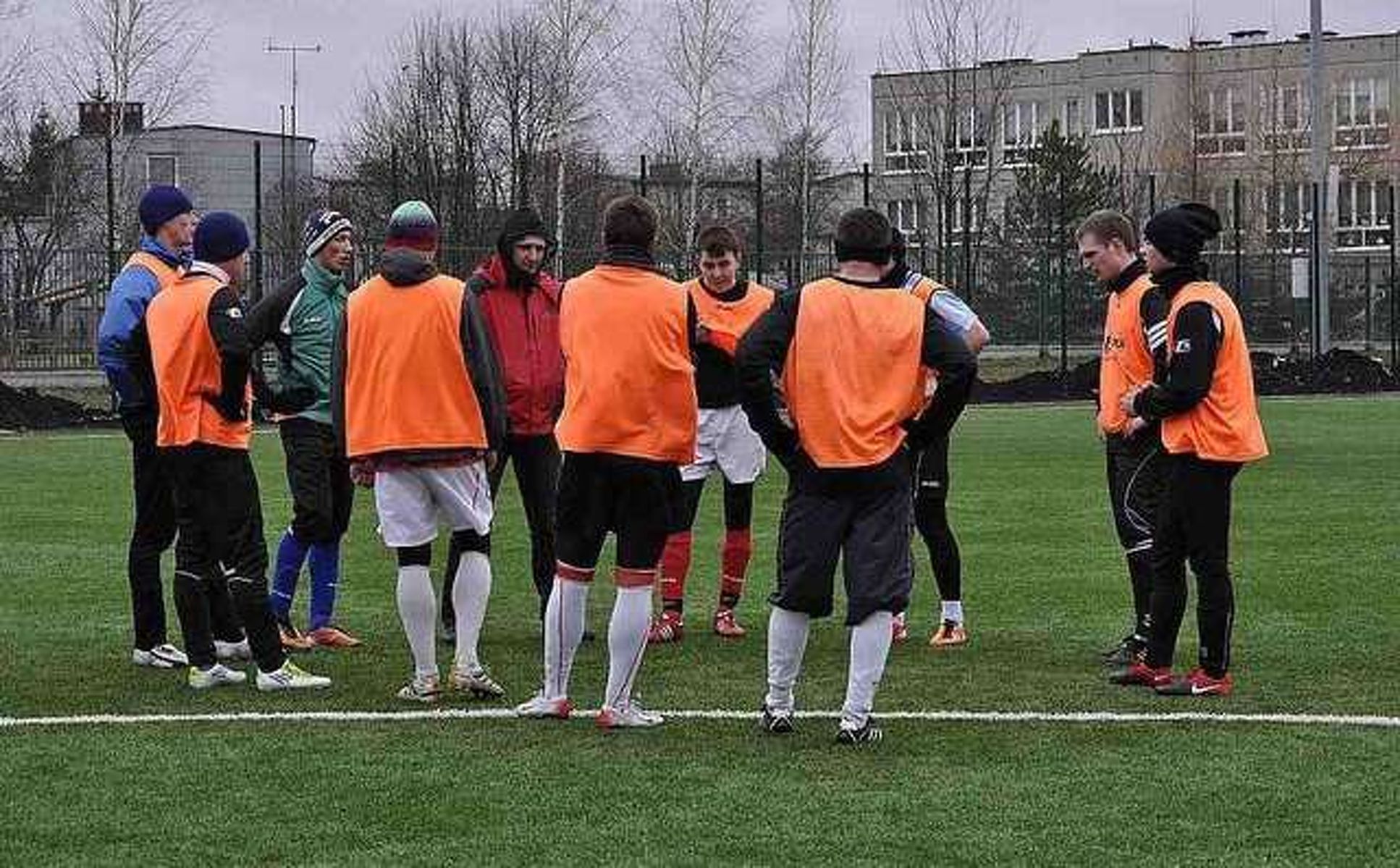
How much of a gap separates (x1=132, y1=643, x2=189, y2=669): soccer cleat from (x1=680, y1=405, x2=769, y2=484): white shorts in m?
2.80

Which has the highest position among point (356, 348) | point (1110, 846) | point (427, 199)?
point (427, 199)

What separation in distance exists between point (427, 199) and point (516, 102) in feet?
25.9

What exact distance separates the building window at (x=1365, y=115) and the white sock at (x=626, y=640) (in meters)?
77.7

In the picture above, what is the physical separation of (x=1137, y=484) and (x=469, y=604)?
311cm

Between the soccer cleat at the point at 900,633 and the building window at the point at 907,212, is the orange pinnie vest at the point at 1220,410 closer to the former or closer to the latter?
the soccer cleat at the point at 900,633

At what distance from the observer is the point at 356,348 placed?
9.02 meters

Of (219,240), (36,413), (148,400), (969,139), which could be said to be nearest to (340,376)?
(219,240)

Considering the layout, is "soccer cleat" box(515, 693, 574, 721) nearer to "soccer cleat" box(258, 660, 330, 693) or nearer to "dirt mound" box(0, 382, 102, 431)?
"soccer cleat" box(258, 660, 330, 693)

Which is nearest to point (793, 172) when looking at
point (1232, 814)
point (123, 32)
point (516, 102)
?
point (516, 102)

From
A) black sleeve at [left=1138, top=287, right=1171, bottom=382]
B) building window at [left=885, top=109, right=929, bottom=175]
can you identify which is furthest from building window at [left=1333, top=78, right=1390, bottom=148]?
black sleeve at [left=1138, top=287, right=1171, bottom=382]

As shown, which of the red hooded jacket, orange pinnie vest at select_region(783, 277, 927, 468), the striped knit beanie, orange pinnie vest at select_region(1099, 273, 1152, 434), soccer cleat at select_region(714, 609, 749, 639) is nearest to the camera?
orange pinnie vest at select_region(783, 277, 927, 468)

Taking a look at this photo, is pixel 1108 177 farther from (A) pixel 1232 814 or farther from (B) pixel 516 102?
(A) pixel 1232 814

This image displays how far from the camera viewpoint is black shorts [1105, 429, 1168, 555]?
984cm

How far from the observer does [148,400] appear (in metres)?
9.81
